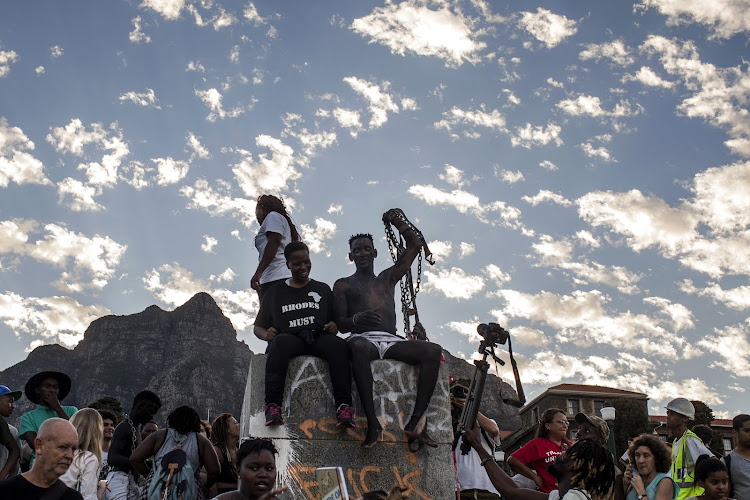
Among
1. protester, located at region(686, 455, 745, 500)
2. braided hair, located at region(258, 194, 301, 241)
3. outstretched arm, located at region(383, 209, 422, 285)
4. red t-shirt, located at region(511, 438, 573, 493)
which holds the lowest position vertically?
protester, located at region(686, 455, 745, 500)

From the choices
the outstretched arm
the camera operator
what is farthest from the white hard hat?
the outstretched arm

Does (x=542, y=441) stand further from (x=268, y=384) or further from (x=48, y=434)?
(x=48, y=434)

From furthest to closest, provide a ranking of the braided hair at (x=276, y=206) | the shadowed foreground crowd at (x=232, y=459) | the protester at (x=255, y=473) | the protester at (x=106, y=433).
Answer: the braided hair at (x=276, y=206), the protester at (x=106, y=433), the shadowed foreground crowd at (x=232, y=459), the protester at (x=255, y=473)

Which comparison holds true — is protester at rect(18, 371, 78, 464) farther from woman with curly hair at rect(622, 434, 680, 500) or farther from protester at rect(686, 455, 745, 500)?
protester at rect(686, 455, 745, 500)

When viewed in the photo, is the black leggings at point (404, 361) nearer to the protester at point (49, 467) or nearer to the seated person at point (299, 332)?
the seated person at point (299, 332)

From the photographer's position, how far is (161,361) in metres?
152

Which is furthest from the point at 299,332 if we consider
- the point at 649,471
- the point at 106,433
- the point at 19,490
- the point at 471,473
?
the point at 649,471

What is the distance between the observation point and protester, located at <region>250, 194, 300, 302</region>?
6418mm

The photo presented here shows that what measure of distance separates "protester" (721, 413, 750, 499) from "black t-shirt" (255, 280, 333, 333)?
3.46 meters

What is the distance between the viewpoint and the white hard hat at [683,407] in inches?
227

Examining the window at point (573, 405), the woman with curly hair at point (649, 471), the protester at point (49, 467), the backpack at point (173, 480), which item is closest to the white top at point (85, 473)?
the backpack at point (173, 480)

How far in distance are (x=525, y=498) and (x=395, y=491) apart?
3.96 feet

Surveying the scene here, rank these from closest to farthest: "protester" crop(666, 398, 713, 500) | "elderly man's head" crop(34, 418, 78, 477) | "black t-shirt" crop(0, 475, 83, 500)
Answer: "black t-shirt" crop(0, 475, 83, 500) < "elderly man's head" crop(34, 418, 78, 477) < "protester" crop(666, 398, 713, 500)

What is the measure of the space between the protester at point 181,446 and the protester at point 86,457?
0.95ft
